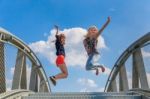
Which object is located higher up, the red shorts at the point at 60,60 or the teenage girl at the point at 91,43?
the teenage girl at the point at 91,43

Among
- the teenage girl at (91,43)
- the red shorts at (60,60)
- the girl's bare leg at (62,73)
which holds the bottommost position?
the girl's bare leg at (62,73)

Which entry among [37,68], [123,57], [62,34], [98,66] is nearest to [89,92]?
[98,66]

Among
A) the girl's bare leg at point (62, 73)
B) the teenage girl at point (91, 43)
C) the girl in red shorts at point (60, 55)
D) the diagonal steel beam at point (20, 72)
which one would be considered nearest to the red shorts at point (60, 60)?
the girl in red shorts at point (60, 55)

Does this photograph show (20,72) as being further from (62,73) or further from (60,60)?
(60,60)

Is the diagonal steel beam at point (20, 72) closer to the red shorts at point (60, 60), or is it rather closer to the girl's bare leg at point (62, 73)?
the girl's bare leg at point (62, 73)

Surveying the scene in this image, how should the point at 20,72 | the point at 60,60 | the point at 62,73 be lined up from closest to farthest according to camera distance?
the point at 60,60
the point at 62,73
the point at 20,72

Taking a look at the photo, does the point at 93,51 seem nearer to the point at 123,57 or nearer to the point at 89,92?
the point at 89,92

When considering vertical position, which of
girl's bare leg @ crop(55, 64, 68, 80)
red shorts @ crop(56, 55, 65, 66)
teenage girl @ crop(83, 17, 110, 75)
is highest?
teenage girl @ crop(83, 17, 110, 75)

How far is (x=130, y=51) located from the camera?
1499cm

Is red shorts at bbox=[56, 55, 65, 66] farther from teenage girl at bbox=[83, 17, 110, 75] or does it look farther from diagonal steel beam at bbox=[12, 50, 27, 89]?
diagonal steel beam at bbox=[12, 50, 27, 89]

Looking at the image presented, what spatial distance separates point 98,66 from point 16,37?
10.2 feet

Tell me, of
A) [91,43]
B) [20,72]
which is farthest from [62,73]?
[20,72]

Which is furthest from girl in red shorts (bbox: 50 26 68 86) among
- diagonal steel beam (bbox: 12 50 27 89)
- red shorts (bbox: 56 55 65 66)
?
diagonal steel beam (bbox: 12 50 27 89)

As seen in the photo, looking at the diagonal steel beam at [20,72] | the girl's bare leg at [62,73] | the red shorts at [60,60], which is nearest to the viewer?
the red shorts at [60,60]
